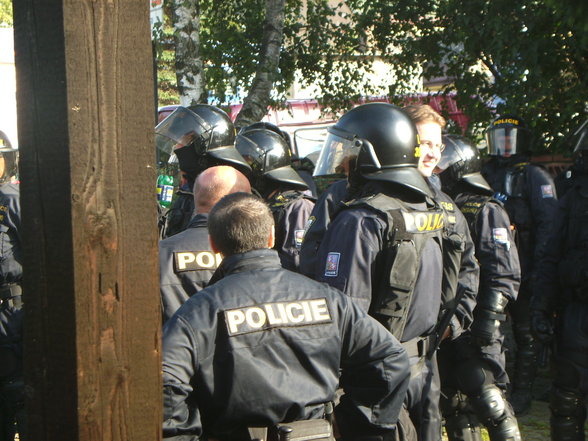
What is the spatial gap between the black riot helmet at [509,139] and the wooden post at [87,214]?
624 cm

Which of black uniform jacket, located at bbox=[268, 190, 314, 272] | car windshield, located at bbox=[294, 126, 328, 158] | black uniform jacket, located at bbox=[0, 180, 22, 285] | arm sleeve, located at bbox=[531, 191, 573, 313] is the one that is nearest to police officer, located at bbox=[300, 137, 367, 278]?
black uniform jacket, located at bbox=[268, 190, 314, 272]

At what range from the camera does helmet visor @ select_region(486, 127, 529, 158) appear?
25.2 feet

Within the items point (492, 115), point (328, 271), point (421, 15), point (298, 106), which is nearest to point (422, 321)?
point (328, 271)

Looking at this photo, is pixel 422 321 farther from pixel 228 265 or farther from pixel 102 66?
pixel 102 66

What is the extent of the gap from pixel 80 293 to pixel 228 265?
1186 millimetres

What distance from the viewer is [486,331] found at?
5457mm

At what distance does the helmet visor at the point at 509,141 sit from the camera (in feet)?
25.2

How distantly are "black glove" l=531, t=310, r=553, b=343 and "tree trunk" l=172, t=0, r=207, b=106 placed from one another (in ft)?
20.2

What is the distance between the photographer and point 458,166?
637cm

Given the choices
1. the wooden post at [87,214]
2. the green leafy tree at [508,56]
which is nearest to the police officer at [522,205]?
the green leafy tree at [508,56]

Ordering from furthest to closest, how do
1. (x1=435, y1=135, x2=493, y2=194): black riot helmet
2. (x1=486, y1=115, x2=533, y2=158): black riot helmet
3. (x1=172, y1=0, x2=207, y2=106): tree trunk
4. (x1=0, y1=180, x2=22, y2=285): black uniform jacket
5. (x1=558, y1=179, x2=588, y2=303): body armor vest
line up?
(x1=172, y1=0, x2=207, y2=106): tree trunk
(x1=486, y1=115, x2=533, y2=158): black riot helmet
(x1=435, y1=135, x2=493, y2=194): black riot helmet
(x1=0, y1=180, x2=22, y2=285): black uniform jacket
(x1=558, y1=179, x2=588, y2=303): body armor vest

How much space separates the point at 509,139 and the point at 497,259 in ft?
7.89

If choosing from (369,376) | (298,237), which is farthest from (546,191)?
(369,376)

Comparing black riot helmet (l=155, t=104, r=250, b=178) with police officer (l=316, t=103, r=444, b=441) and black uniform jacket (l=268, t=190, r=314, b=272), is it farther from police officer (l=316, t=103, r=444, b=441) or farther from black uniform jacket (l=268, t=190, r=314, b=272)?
police officer (l=316, t=103, r=444, b=441)
